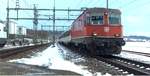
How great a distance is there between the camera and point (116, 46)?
1169 inches

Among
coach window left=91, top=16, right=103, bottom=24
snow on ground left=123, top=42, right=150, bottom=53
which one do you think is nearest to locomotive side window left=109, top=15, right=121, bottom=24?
coach window left=91, top=16, right=103, bottom=24

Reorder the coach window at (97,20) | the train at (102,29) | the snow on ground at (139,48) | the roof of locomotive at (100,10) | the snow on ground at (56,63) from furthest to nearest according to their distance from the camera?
the snow on ground at (139,48) → the coach window at (97,20) → the roof of locomotive at (100,10) → the train at (102,29) → the snow on ground at (56,63)

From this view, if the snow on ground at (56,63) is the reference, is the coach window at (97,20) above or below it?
above

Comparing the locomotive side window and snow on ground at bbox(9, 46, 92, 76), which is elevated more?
the locomotive side window

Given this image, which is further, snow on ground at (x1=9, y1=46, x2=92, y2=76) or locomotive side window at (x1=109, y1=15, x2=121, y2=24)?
locomotive side window at (x1=109, y1=15, x2=121, y2=24)

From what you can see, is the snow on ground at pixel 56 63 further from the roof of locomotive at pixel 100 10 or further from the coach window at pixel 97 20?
the roof of locomotive at pixel 100 10

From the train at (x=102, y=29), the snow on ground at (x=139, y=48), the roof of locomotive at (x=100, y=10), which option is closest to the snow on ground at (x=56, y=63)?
the train at (x=102, y=29)

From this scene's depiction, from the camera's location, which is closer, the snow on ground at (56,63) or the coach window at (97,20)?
the snow on ground at (56,63)

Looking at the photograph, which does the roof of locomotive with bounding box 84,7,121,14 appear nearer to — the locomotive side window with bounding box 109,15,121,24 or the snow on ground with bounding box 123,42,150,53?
the locomotive side window with bounding box 109,15,121,24

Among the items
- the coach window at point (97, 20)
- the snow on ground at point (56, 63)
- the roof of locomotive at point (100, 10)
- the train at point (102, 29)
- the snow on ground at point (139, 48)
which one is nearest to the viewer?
the snow on ground at point (56, 63)

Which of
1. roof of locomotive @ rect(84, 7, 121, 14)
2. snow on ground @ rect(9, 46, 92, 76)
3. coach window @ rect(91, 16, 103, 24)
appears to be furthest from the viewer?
coach window @ rect(91, 16, 103, 24)

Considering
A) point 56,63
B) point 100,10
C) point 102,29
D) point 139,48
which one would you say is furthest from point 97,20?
point 139,48

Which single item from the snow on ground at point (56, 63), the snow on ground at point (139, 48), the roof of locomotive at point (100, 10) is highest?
the roof of locomotive at point (100, 10)

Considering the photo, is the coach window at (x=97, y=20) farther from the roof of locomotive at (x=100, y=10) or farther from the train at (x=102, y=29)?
the roof of locomotive at (x=100, y=10)
